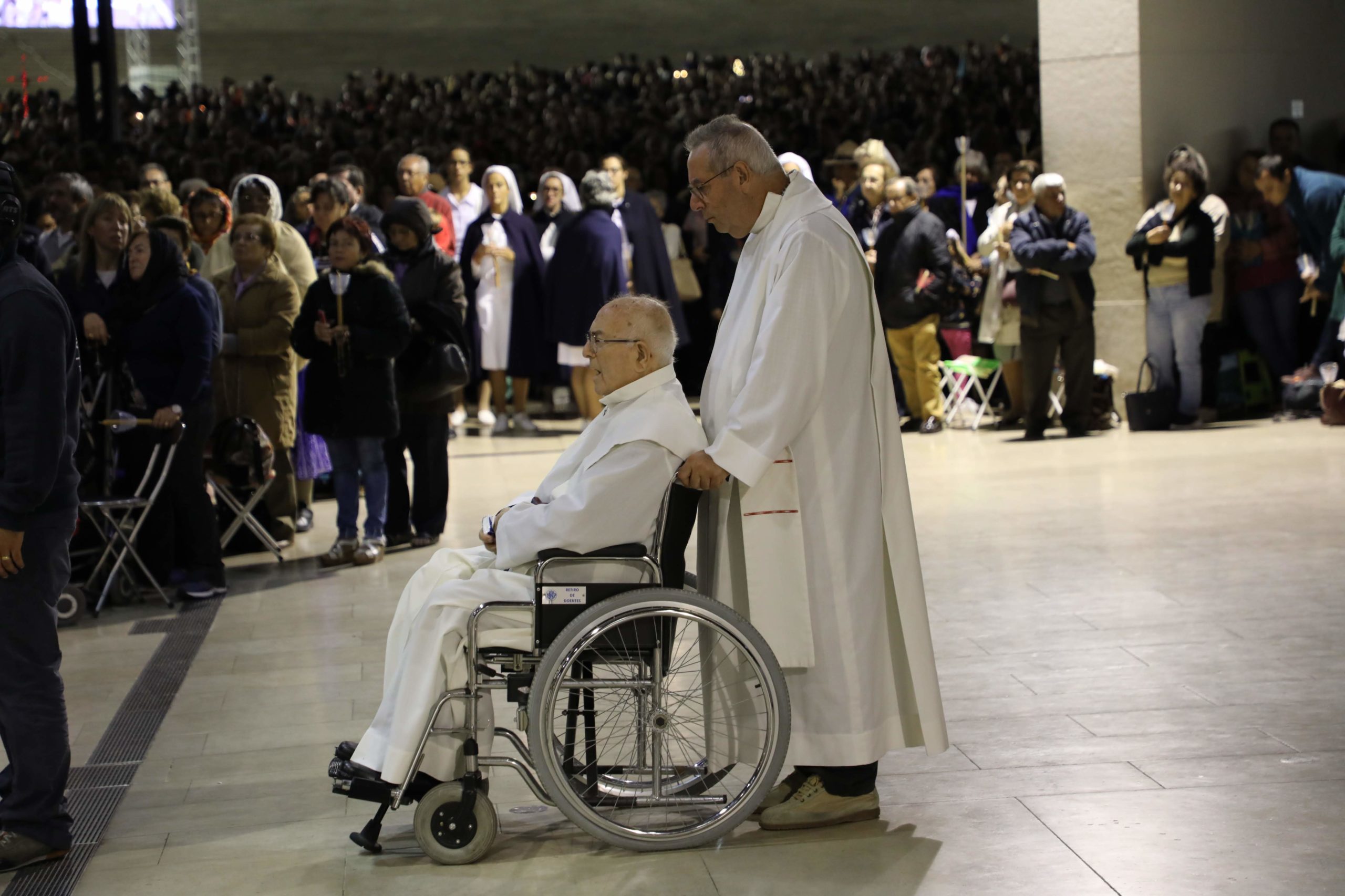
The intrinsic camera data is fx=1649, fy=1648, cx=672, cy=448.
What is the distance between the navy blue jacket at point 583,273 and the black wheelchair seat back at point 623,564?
7.75 metres

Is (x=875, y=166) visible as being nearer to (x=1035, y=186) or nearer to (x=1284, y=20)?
(x=1035, y=186)

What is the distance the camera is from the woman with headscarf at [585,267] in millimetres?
11531

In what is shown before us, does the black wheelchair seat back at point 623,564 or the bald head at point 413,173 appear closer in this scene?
the black wheelchair seat back at point 623,564

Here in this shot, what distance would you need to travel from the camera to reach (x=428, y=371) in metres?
7.79

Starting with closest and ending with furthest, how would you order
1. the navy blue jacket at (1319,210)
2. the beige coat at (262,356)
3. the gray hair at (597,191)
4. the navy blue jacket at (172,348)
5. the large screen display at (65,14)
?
1. the navy blue jacket at (172,348)
2. the beige coat at (262,356)
3. the navy blue jacket at (1319,210)
4. the gray hair at (597,191)
5. the large screen display at (65,14)

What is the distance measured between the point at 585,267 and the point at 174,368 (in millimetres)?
5028

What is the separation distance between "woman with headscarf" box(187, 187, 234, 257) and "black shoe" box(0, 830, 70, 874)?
5000mm

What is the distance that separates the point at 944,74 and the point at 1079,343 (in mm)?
12082

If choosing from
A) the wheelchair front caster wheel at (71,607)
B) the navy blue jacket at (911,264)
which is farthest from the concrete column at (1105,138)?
the wheelchair front caster wheel at (71,607)

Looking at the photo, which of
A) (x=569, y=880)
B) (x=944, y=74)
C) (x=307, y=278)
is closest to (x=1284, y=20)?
(x=307, y=278)

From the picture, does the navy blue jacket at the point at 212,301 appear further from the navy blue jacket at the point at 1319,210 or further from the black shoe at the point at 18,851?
the navy blue jacket at the point at 1319,210

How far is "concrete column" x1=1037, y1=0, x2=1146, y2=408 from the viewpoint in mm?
11562

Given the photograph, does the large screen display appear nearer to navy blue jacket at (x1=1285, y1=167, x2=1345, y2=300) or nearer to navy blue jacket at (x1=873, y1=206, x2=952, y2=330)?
navy blue jacket at (x1=873, y1=206, x2=952, y2=330)

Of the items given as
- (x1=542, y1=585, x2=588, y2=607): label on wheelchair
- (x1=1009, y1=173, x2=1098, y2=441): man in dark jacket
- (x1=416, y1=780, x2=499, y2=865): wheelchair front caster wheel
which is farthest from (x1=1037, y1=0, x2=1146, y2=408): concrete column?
(x1=416, y1=780, x2=499, y2=865): wheelchair front caster wheel
